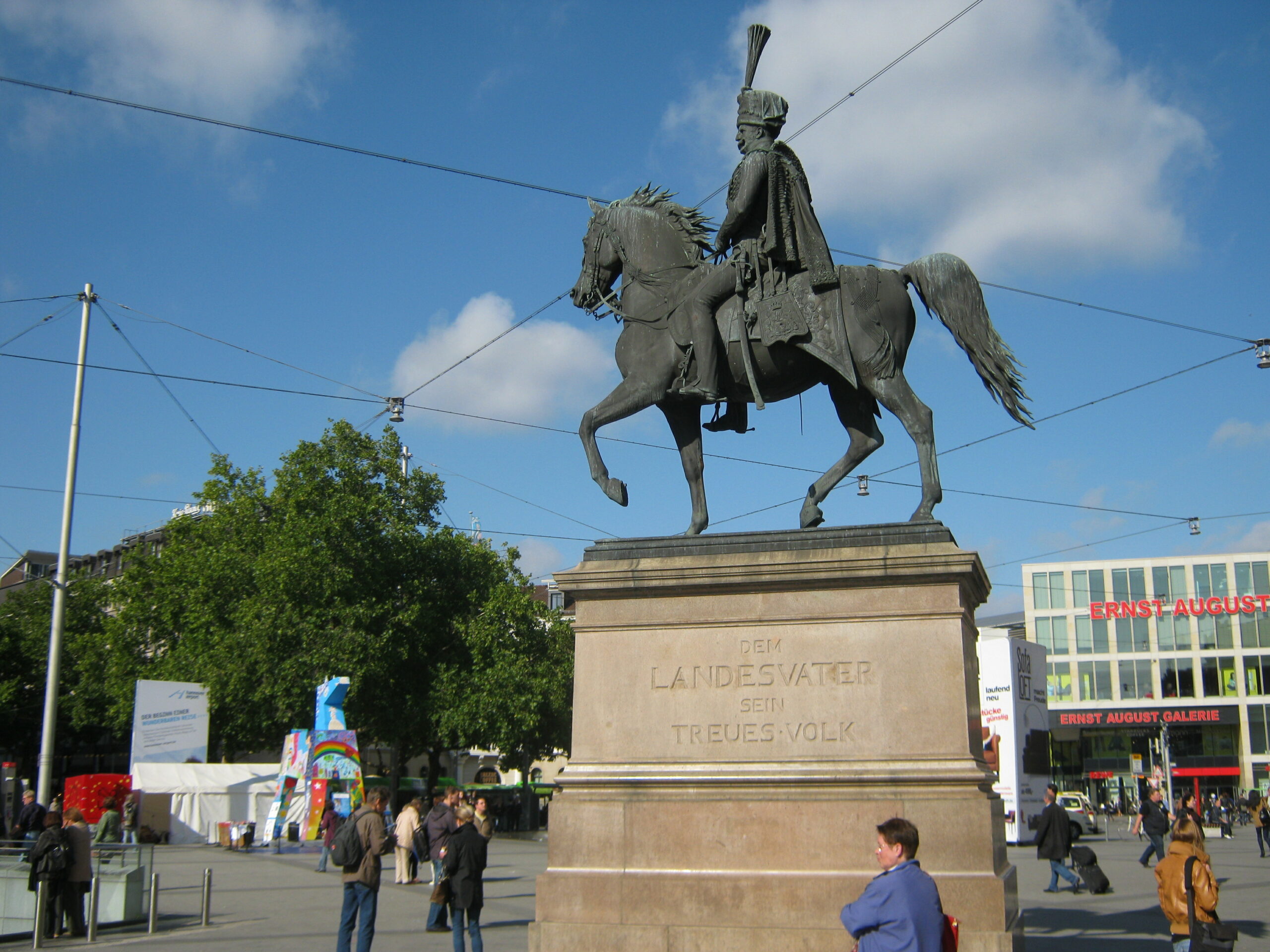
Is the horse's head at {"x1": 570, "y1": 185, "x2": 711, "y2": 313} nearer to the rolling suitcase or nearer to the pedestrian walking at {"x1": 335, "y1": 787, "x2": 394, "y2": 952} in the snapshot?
the pedestrian walking at {"x1": 335, "y1": 787, "x2": 394, "y2": 952}

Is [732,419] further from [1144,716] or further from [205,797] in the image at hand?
[1144,716]

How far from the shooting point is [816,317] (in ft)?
33.0

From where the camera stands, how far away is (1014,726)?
2945 centimetres

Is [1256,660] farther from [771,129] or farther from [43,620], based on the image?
[771,129]

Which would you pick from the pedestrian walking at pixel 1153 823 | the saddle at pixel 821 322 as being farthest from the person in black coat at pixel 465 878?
the pedestrian walking at pixel 1153 823

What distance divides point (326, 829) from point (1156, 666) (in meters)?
66.3

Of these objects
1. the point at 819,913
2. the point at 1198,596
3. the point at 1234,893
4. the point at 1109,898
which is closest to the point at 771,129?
the point at 819,913

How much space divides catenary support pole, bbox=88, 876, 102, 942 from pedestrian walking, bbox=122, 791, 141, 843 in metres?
17.0

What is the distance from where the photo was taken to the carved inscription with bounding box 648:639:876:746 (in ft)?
28.8

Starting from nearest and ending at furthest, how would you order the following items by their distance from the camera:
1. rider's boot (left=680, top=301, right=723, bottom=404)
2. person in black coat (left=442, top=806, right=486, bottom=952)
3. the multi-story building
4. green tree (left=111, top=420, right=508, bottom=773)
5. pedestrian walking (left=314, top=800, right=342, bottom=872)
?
rider's boot (left=680, top=301, right=723, bottom=404)
person in black coat (left=442, top=806, right=486, bottom=952)
pedestrian walking (left=314, top=800, right=342, bottom=872)
green tree (left=111, top=420, right=508, bottom=773)
the multi-story building

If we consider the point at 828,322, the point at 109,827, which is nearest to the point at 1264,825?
the point at 828,322

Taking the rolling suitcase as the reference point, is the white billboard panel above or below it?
above

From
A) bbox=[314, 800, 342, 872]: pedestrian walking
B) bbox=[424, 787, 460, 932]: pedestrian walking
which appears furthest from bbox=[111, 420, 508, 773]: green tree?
bbox=[424, 787, 460, 932]: pedestrian walking

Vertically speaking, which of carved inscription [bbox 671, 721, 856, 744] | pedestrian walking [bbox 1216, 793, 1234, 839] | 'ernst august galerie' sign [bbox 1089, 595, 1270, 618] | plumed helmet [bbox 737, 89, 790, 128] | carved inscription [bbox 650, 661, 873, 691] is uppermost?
'ernst august galerie' sign [bbox 1089, 595, 1270, 618]
